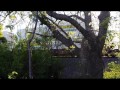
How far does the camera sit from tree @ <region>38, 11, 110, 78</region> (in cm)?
1020

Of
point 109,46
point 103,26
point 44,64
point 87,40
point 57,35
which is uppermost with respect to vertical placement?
point 103,26

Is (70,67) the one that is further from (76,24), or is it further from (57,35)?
(76,24)

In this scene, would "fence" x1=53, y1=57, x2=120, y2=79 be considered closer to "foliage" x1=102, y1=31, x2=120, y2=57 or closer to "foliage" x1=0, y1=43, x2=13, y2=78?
"foliage" x1=102, y1=31, x2=120, y2=57

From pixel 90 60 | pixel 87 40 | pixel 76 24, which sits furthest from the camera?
pixel 90 60

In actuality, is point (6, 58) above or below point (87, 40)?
below

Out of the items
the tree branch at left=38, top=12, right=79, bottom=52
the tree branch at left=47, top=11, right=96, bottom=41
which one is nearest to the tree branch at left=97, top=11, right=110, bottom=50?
the tree branch at left=47, top=11, right=96, bottom=41

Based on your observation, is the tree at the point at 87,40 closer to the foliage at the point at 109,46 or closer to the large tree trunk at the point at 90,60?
the large tree trunk at the point at 90,60

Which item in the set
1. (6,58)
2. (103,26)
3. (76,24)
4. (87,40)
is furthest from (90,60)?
(6,58)

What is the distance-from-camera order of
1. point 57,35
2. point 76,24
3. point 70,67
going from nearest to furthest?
1. point 76,24
2. point 57,35
3. point 70,67

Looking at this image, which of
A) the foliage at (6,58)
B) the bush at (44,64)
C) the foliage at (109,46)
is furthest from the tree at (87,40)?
the foliage at (6,58)

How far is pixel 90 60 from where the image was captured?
11.1 meters

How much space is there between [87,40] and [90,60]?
838mm
